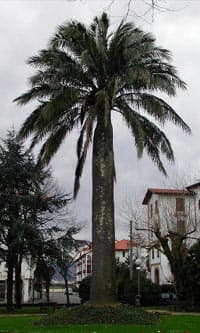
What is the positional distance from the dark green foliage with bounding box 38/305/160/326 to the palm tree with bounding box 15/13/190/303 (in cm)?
88

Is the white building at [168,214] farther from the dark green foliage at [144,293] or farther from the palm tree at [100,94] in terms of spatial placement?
the palm tree at [100,94]

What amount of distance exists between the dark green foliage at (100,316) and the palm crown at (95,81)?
6865 millimetres

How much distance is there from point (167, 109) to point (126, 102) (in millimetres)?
1920

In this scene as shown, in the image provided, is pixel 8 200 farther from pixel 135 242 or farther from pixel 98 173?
pixel 135 242

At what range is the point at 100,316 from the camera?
70.0 ft

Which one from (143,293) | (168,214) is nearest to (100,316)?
(143,293)

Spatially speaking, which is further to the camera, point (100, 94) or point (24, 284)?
point (24, 284)

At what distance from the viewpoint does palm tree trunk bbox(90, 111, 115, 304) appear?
2300cm

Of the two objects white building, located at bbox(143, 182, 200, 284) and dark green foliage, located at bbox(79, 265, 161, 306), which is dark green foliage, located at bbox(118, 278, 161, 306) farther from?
white building, located at bbox(143, 182, 200, 284)

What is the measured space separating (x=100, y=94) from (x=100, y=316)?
900cm

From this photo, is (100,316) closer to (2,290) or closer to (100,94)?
(100,94)

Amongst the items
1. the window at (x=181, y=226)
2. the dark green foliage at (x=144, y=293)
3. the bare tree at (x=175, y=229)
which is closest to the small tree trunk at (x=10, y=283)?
the dark green foliage at (x=144, y=293)

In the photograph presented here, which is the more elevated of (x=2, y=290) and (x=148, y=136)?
(x=148, y=136)

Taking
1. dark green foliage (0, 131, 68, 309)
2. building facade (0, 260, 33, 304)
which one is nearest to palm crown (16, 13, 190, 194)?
dark green foliage (0, 131, 68, 309)
